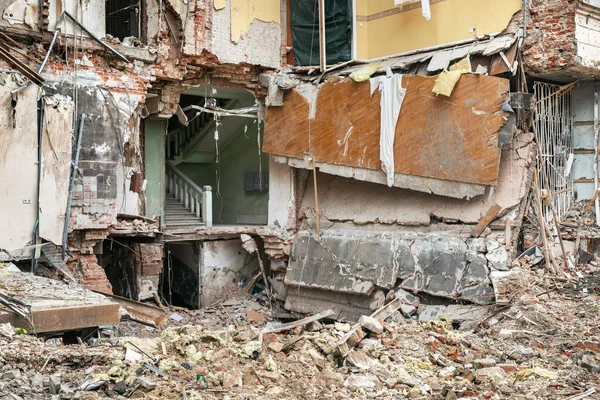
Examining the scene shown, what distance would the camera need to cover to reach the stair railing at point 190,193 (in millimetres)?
17656

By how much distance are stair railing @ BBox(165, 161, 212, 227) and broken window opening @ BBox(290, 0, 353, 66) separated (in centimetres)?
430

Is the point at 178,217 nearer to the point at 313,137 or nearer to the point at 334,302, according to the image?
the point at 313,137

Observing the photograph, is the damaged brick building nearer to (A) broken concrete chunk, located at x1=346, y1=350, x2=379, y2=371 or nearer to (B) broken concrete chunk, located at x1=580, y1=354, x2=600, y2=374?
(B) broken concrete chunk, located at x1=580, y1=354, x2=600, y2=374

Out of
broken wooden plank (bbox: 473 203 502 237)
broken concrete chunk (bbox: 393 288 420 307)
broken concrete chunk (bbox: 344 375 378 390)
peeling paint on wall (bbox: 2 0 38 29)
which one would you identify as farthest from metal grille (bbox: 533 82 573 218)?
peeling paint on wall (bbox: 2 0 38 29)

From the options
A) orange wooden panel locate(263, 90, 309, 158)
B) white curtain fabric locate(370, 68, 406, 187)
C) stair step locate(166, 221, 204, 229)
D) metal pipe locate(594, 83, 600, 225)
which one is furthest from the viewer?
stair step locate(166, 221, 204, 229)

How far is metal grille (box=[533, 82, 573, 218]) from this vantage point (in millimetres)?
14297

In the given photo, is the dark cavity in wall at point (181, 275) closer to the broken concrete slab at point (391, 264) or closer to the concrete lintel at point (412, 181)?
the broken concrete slab at point (391, 264)

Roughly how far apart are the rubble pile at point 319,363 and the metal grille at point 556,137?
4.60 metres

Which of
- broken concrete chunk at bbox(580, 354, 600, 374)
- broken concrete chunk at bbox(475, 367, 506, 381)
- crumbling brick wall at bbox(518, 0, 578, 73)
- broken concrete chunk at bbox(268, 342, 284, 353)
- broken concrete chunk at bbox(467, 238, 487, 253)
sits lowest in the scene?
broken concrete chunk at bbox(475, 367, 506, 381)

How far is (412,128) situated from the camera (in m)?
14.0

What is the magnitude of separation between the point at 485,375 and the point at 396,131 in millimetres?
6992

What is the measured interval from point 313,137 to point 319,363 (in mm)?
8261

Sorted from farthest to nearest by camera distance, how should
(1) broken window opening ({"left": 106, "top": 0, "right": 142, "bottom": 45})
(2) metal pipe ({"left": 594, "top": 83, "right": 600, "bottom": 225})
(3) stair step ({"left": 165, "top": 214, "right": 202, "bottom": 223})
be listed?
1. (3) stair step ({"left": 165, "top": 214, "right": 202, "bottom": 223})
2. (1) broken window opening ({"left": 106, "top": 0, "right": 142, "bottom": 45})
3. (2) metal pipe ({"left": 594, "top": 83, "right": 600, "bottom": 225})

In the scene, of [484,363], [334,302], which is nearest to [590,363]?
[484,363]
